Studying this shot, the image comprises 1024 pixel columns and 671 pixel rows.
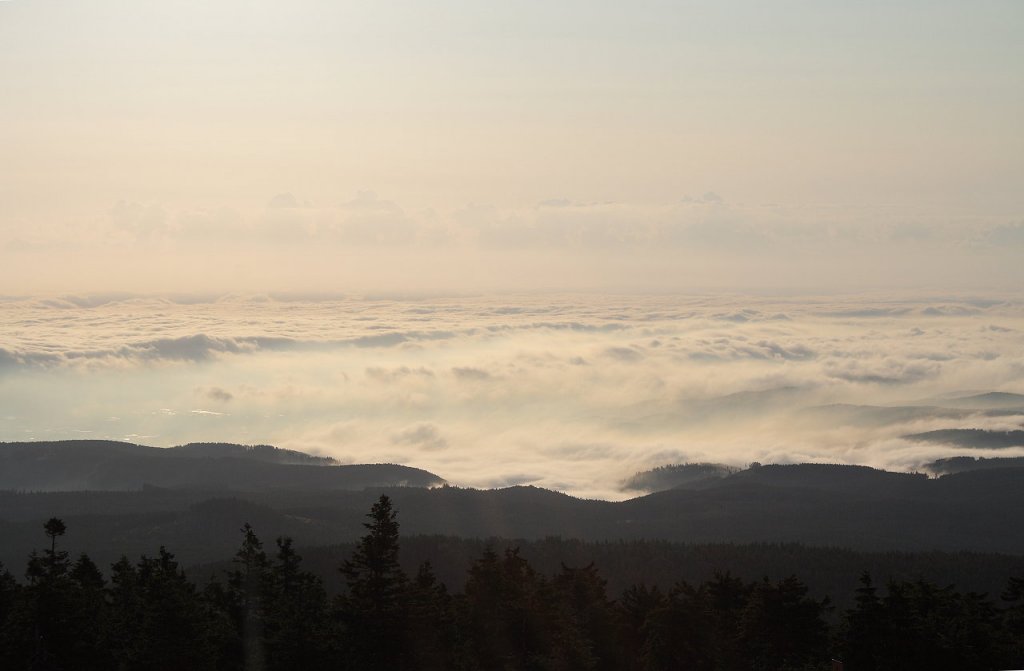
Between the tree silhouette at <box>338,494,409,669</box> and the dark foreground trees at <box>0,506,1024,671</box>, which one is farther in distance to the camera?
the tree silhouette at <box>338,494,409,669</box>

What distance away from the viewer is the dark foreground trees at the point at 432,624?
58.9 meters

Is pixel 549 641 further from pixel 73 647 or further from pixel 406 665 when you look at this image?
pixel 73 647

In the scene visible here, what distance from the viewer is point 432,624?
223 feet

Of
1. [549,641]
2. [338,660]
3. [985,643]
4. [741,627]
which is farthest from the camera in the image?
[741,627]

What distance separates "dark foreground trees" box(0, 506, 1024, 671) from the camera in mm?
58906

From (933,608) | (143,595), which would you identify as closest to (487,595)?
(143,595)

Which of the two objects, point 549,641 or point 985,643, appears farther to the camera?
point 549,641

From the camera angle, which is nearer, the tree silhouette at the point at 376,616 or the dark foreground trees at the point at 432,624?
the dark foreground trees at the point at 432,624

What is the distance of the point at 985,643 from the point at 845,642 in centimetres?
862

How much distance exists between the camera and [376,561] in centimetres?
6316

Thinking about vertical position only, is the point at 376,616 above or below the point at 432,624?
above

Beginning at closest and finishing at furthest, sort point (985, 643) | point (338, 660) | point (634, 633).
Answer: point (985, 643) < point (338, 660) < point (634, 633)

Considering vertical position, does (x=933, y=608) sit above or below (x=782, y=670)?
above

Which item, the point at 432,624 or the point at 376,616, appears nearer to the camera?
the point at 376,616
